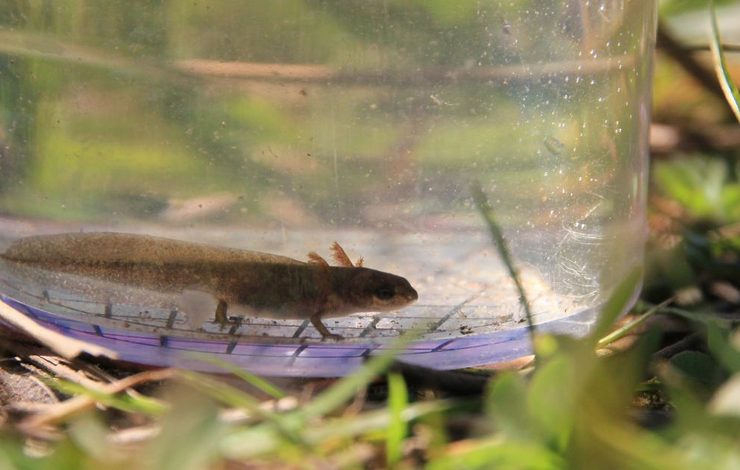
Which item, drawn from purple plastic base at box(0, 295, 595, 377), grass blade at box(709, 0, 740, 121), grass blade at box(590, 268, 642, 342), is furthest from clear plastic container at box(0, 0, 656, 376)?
grass blade at box(590, 268, 642, 342)

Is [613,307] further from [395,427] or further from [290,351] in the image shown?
[290,351]

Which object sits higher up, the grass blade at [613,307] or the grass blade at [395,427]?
the grass blade at [613,307]

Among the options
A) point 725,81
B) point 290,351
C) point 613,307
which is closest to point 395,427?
point 613,307

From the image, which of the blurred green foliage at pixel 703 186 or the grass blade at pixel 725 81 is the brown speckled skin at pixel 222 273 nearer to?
the grass blade at pixel 725 81

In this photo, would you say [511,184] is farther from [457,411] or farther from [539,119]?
[457,411]

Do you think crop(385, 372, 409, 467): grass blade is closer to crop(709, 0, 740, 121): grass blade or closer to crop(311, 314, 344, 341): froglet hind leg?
crop(311, 314, 344, 341): froglet hind leg

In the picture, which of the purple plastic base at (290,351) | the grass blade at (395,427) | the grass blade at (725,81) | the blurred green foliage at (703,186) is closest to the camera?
the grass blade at (395,427)

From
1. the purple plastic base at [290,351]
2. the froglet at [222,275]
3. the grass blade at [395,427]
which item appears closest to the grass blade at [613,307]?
the grass blade at [395,427]
